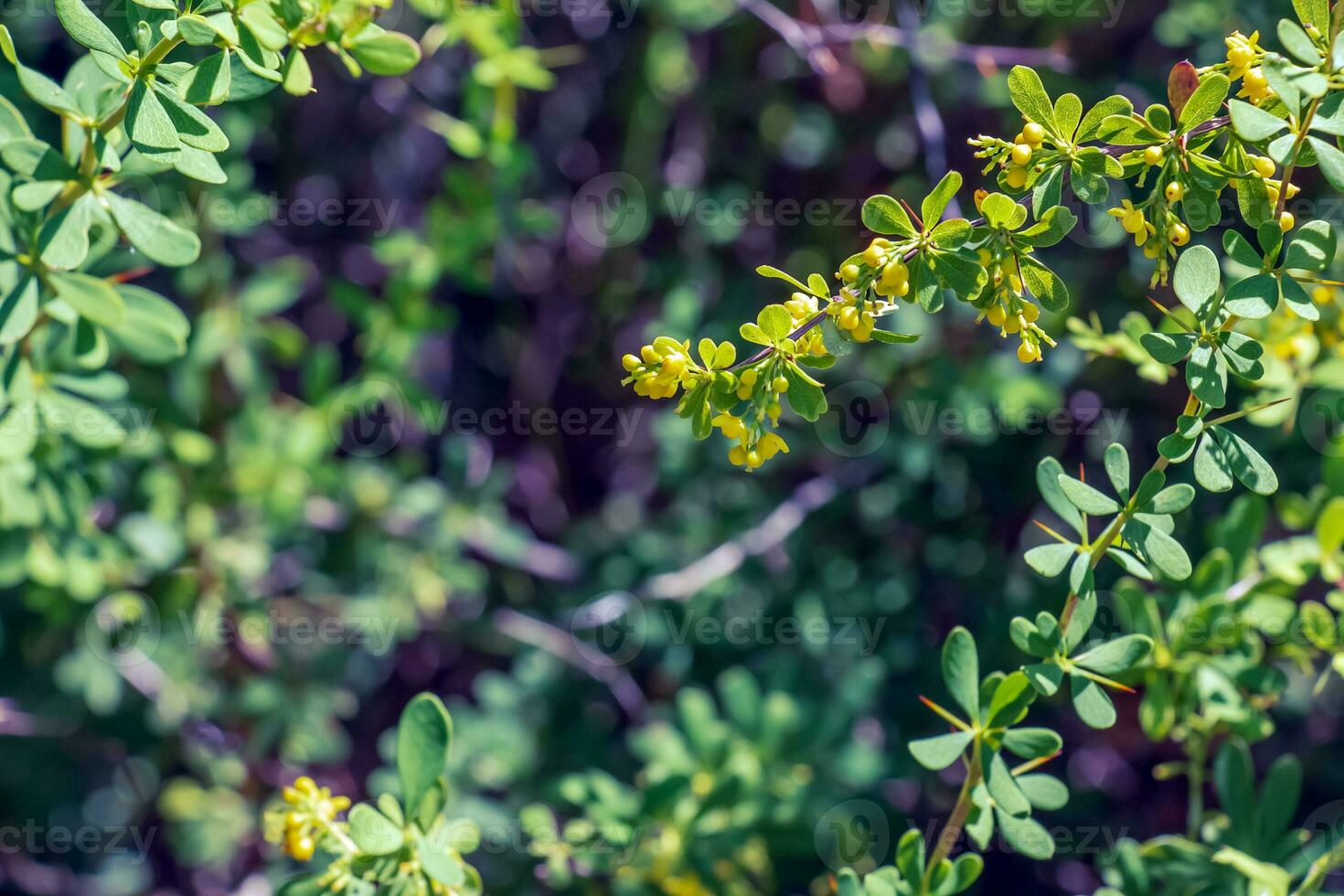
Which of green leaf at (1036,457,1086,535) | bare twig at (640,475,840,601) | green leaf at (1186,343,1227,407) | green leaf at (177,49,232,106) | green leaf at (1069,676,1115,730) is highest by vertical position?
green leaf at (177,49,232,106)

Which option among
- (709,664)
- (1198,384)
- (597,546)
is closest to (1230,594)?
(1198,384)

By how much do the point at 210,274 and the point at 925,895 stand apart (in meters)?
1.89

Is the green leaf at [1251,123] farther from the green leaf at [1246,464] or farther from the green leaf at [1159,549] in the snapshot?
the green leaf at [1159,549]

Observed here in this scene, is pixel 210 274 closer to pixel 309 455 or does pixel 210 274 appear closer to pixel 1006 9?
pixel 309 455

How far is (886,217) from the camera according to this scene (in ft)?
3.79

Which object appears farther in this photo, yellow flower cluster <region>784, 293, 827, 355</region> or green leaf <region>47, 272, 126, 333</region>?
green leaf <region>47, 272, 126, 333</region>

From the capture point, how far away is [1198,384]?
1.14m

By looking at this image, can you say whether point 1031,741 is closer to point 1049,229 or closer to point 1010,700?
point 1010,700

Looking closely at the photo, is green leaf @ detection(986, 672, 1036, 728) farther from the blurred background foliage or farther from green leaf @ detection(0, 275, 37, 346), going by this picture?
green leaf @ detection(0, 275, 37, 346)

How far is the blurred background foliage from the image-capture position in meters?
2.19

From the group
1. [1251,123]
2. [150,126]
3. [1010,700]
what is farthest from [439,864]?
[1251,123]

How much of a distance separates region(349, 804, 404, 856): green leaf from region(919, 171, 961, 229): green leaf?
3.38 feet

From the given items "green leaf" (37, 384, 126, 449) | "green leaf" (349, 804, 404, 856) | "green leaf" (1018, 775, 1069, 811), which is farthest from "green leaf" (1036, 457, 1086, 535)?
"green leaf" (37, 384, 126, 449)

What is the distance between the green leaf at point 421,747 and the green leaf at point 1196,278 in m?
1.08
